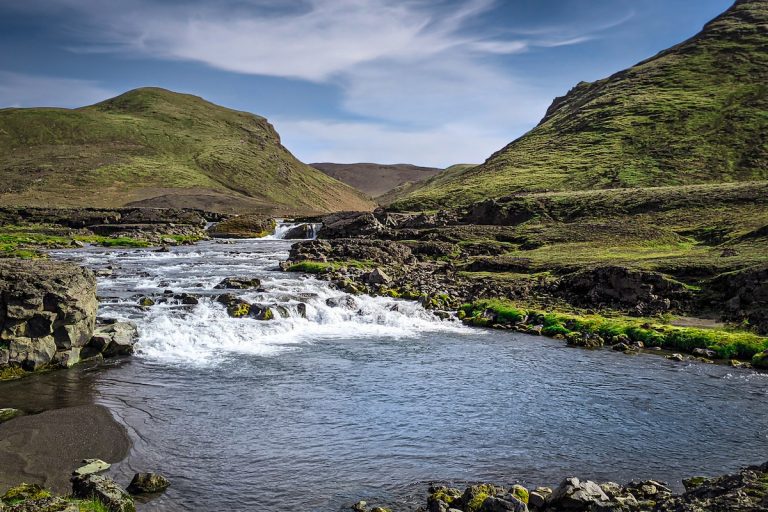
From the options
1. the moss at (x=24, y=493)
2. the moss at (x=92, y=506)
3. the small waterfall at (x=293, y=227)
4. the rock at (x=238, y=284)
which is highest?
the small waterfall at (x=293, y=227)

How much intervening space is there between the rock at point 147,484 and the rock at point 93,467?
4.65ft

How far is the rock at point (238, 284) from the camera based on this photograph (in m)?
41.7

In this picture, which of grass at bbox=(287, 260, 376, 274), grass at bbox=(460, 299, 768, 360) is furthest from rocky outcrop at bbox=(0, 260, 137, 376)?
grass at bbox=(287, 260, 376, 274)

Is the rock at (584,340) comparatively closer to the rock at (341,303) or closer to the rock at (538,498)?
the rock at (341,303)

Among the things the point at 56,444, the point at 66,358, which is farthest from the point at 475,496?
the point at 66,358

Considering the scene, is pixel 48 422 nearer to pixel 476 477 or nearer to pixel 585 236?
pixel 476 477

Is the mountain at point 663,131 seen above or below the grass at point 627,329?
above

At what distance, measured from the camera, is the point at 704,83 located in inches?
5477

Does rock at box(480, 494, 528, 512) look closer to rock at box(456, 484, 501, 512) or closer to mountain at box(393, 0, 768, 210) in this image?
rock at box(456, 484, 501, 512)

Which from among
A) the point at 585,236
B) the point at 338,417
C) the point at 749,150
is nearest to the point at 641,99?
the point at 749,150

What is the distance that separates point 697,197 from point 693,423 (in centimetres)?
6510

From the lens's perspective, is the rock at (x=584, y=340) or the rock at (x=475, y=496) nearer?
the rock at (x=475, y=496)

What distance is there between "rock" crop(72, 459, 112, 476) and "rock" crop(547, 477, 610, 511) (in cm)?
1111

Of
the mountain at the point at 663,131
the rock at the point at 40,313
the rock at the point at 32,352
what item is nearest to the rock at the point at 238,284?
the rock at the point at 40,313
